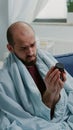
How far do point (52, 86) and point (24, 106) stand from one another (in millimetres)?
237

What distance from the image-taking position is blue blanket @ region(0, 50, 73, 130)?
1.40 m

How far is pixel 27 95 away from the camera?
148 cm

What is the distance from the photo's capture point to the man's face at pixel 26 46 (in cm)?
148

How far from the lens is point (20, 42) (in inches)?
58.6

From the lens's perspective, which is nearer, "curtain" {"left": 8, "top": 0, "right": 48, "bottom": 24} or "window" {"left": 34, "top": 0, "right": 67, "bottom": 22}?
"curtain" {"left": 8, "top": 0, "right": 48, "bottom": 24}

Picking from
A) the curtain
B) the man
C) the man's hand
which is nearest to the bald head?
the man

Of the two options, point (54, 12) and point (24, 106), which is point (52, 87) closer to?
point (24, 106)

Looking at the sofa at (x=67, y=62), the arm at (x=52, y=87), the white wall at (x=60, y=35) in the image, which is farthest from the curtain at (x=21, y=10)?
the arm at (x=52, y=87)

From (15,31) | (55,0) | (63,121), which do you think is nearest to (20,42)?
(15,31)

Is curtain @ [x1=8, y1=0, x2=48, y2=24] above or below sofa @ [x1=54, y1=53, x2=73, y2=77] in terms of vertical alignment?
above

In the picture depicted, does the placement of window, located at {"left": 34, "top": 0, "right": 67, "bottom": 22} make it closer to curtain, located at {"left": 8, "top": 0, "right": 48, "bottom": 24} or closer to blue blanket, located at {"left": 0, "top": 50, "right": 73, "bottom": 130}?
curtain, located at {"left": 8, "top": 0, "right": 48, "bottom": 24}

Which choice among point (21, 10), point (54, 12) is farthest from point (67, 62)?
point (54, 12)

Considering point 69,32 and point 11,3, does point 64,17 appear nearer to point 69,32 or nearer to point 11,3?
point 69,32

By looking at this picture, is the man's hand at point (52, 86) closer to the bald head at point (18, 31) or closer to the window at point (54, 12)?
the bald head at point (18, 31)
